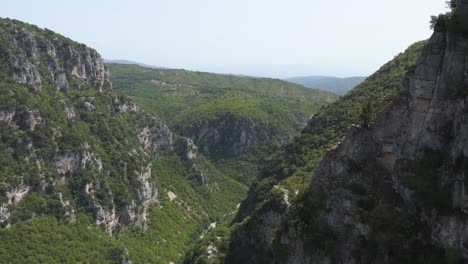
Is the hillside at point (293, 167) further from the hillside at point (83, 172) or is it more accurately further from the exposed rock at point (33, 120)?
the exposed rock at point (33, 120)

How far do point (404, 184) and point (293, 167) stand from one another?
55.6 metres

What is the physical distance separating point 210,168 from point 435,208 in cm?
16084

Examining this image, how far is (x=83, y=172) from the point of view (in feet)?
377

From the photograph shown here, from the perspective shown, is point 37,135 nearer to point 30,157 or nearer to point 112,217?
point 30,157

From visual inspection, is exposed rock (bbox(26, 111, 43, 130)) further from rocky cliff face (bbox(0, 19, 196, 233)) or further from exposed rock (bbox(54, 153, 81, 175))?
exposed rock (bbox(54, 153, 81, 175))

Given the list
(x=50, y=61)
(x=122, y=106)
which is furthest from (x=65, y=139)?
(x=122, y=106)

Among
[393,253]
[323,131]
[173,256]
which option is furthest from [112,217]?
[393,253]

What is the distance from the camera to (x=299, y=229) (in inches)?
1596

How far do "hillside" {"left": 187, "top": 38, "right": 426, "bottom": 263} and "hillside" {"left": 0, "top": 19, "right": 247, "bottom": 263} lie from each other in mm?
30035

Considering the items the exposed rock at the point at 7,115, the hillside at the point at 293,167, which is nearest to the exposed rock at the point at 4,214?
the exposed rock at the point at 7,115

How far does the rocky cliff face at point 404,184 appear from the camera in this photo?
29500 mm

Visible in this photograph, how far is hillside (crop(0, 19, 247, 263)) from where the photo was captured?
95062 millimetres

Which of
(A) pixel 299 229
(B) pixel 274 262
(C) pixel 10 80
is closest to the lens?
(A) pixel 299 229

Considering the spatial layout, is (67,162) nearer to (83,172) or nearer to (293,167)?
(83,172)
